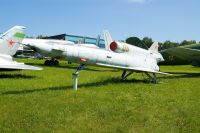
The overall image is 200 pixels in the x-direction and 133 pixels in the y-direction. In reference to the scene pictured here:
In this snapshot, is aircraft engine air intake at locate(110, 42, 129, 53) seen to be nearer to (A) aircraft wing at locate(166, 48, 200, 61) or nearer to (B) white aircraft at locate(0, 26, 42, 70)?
(B) white aircraft at locate(0, 26, 42, 70)

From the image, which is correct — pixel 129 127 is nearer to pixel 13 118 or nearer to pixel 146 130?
pixel 146 130

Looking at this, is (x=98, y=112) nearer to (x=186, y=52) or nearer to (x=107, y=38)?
(x=107, y=38)

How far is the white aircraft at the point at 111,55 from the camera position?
34.4 feet

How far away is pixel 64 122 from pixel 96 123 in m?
0.65

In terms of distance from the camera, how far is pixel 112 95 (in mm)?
10086

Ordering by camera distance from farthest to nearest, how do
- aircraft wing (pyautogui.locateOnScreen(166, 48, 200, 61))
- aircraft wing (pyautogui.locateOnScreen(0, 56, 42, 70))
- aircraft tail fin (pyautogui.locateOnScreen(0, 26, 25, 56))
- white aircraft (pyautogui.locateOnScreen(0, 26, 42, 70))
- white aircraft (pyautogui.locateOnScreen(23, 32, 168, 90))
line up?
aircraft wing (pyautogui.locateOnScreen(166, 48, 200, 61)), aircraft tail fin (pyautogui.locateOnScreen(0, 26, 25, 56)), white aircraft (pyautogui.locateOnScreen(0, 26, 42, 70)), aircraft wing (pyautogui.locateOnScreen(0, 56, 42, 70)), white aircraft (pyautogui.locateOnScreen(23, 32, 168, 90))

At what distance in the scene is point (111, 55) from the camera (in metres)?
12.4

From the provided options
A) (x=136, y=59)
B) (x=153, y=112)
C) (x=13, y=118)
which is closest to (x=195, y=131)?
(x=153, y=112)

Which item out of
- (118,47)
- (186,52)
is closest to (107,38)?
(118,47)

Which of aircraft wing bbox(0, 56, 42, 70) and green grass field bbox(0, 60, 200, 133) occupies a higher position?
aircraft wing bbox(0, 56, 42, 70)

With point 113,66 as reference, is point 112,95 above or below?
below

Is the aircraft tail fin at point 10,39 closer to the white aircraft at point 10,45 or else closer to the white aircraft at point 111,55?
the white aircraft at point 10,45

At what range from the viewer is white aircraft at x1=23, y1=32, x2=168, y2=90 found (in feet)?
34.4

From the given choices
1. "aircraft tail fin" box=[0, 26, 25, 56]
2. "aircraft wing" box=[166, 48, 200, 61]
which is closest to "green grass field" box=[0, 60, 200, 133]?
"aircraft tail fin" box=[0, 26, 25, 56]
